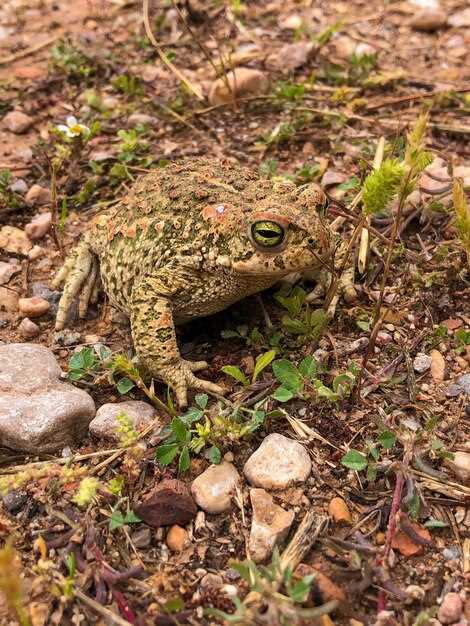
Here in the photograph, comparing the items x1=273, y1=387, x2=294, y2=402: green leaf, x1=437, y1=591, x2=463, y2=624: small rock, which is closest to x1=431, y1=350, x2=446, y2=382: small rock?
x1=273, y1=387, x2=294, y2=402: green leaf

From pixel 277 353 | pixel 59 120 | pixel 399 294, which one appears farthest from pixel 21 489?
pixel 59 120

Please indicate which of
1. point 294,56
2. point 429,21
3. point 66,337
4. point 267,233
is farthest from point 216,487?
point 429,21

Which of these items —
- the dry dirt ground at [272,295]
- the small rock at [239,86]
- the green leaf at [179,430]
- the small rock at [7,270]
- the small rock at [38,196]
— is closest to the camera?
the dry dirt ground at [272,295]

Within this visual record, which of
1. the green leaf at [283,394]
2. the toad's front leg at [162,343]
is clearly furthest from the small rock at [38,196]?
the green leaf at [283,394]

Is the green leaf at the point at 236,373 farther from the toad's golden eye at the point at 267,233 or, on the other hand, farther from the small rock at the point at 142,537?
the small rock at the point at 142,537

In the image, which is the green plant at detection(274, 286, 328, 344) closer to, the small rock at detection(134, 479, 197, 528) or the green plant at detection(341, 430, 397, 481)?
the green plant at detection(341, 430, 397, 481)

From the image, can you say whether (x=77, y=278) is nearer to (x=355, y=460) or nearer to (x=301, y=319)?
(x=301, y=319)
